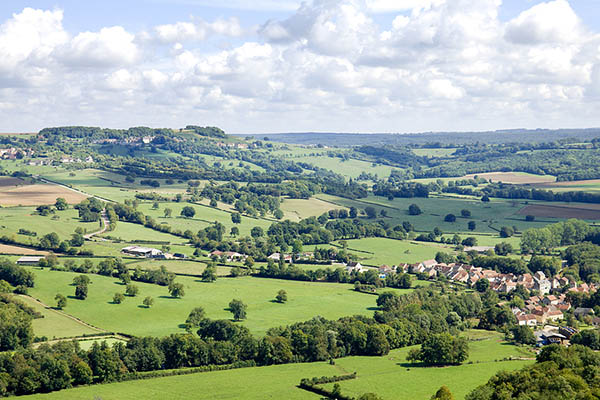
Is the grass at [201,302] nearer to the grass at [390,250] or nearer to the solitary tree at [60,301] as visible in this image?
the solitary tree at [60,301]

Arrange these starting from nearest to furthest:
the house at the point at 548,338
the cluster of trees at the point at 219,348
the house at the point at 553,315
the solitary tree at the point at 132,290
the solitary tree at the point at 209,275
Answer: the cluster of trees at the point at 219,348, the house at the point at 548,338, the house at the point at 553,315, the solitary tree at the point at 132,290, the solitary tree at the point at 209,275

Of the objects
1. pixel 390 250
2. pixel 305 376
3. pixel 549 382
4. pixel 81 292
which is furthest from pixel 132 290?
pixel 390 250

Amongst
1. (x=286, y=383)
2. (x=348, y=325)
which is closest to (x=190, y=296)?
(x=348, y=325)

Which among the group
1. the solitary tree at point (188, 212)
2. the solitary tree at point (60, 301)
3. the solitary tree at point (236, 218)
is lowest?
the solitary tree at point (60, 301)

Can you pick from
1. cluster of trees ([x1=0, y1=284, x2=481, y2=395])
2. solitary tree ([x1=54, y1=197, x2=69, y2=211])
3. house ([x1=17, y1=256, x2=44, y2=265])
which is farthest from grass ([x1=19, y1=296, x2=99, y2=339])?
solitary tree ([x1=54, y1=197, x2=69, y2=211])

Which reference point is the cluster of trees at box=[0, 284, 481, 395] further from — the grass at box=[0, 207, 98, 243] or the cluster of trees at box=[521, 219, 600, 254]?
the grass at box=[0, 207, 98, 243]

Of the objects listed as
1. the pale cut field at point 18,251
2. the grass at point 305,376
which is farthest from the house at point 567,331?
the pale cut field at point 18,251

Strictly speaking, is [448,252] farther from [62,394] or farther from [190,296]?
[62,394]
